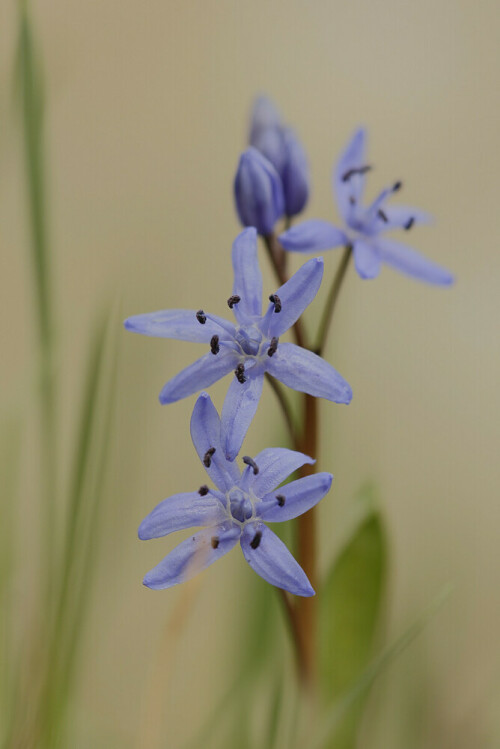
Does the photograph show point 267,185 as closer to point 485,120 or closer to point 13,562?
point 13,562

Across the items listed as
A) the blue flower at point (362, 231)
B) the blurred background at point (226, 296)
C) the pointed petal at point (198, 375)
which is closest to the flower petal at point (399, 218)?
the blue flower at point (362, 231)

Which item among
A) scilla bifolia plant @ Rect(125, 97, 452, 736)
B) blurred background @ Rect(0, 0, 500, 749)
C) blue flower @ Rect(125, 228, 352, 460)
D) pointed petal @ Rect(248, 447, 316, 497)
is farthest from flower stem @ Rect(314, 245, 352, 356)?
blurred background @ Rect(0, 0, 500, 749)

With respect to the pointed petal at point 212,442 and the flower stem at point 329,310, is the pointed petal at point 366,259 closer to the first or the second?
the flower stem at point 329,310

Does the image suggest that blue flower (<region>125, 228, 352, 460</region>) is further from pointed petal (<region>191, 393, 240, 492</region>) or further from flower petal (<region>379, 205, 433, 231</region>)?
flower petal (<region>379, 205, 433, 231</region>)

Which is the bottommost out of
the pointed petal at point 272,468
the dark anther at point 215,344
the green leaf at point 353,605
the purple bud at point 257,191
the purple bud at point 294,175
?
the green leaf at point 353,605

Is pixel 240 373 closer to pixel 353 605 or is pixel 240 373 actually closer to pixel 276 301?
pixel 276 301

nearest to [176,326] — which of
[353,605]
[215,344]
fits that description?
[215,344]
